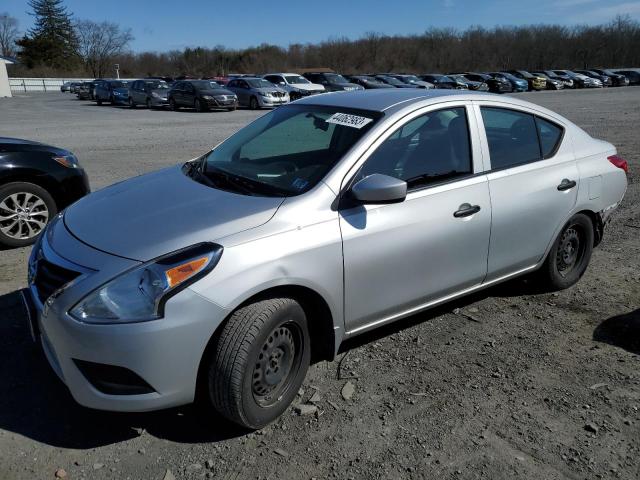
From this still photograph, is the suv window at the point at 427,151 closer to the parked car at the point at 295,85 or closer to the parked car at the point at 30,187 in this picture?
the parked car at the point at 30,187

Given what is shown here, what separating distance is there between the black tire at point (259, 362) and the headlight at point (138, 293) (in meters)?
0.33

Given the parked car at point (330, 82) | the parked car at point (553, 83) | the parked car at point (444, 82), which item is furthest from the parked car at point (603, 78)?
the parked car at point (330, 82)

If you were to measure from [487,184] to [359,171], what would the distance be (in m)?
1.07

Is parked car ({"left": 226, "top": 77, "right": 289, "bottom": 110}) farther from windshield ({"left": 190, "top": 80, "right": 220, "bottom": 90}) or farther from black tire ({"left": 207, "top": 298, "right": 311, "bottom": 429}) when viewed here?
black tire ({"left": 207, "top": 298, "right": 311, "bottom": 429})

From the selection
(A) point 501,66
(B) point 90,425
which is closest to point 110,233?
(B) point 90,425

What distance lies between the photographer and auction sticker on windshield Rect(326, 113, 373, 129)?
3525 mm

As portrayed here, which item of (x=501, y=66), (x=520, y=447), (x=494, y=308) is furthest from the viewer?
(x=501, y=66)

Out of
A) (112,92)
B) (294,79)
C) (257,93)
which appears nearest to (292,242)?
(257,93)

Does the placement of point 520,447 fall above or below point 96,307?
below

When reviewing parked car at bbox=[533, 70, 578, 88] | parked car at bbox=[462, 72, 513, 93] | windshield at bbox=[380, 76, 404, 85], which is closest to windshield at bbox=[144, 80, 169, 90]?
windshield at bbox=[380, 76, 404, 85]

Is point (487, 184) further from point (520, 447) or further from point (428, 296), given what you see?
point (520, 447)

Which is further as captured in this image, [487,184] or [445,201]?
[487,184]

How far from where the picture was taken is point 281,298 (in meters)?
2.91

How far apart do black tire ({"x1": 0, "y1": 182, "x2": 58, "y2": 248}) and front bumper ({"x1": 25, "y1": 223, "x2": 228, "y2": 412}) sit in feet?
11.2
